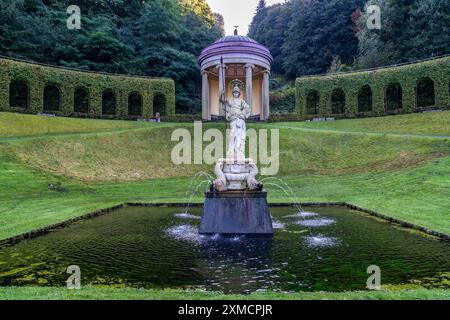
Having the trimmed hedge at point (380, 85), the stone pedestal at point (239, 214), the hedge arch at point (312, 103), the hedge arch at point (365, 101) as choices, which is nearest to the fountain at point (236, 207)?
the stone pedestal at point (239, 214)

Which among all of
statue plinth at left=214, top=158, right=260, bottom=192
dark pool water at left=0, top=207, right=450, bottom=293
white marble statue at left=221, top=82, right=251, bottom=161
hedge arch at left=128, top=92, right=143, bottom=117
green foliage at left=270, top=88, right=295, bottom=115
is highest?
green foliage at left=270, top=88, right=295, bottom=115

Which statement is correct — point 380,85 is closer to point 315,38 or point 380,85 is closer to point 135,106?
point 135,106

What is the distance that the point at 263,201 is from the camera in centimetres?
1020

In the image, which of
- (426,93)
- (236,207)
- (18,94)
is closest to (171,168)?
(236,207)

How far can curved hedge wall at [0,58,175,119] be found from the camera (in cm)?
3281

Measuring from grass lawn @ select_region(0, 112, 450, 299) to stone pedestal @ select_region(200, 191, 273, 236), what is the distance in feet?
15.8

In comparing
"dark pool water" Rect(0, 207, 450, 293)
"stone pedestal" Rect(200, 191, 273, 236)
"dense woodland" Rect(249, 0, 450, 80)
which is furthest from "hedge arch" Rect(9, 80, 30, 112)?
"dense woodland" Rect(249, 0, 450, 80)

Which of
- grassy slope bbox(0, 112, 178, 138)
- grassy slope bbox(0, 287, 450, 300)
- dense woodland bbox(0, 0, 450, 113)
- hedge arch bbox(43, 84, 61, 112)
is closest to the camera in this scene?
grassy slope bbox(0, 287, 450, 300)

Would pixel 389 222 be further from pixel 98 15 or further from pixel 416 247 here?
pixel 98 15

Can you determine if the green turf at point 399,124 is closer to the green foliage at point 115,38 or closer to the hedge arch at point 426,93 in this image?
the hedge arch at point 426,93

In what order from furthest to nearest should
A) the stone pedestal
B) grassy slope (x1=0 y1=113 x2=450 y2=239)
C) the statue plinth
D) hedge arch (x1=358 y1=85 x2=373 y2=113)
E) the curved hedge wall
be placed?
hedge arch (x1=358 y1=85 x2=373 y2=113) → the curved hedge wall → grassy slope (x1=0 y1=113 x2=450 y2=239) → the statue plinth → the stone pedestal

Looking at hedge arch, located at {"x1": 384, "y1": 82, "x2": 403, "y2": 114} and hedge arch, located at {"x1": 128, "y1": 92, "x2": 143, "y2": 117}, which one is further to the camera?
hedge arch, located at {"x1": 128, "y1": 92, "x2": 143, "y2": 117}

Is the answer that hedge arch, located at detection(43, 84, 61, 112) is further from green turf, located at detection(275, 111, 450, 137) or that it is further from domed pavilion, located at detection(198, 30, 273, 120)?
green turf, located at detection(275, 111, 450, 137)
